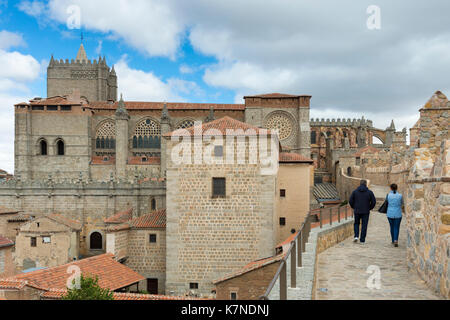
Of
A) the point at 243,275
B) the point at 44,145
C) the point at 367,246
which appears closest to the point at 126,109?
the point at 44,145

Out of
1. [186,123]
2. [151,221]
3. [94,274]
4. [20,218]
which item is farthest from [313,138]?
[94,274]

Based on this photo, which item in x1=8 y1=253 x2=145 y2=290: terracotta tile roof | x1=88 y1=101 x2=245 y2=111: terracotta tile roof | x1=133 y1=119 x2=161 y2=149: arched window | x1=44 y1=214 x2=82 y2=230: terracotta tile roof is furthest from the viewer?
x1=133 y1=119 x2=161 y2=149: arched window

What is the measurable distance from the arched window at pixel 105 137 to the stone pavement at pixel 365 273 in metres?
28.5

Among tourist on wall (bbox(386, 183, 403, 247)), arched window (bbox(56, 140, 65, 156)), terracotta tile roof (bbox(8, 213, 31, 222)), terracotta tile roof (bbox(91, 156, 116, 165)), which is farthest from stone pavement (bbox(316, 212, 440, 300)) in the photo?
arched window (bbox(56, 140, 65, 156))

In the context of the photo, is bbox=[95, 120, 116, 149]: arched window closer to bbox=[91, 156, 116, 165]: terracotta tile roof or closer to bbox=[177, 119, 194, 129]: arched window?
bbox=[91, 156, 116, 165]: terracotta tile roof

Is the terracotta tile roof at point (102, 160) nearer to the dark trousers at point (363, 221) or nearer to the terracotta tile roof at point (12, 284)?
the terracotta tile roof at point (12, 284)

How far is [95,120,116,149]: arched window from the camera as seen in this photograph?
33375 mm

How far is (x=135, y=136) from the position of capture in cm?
3322

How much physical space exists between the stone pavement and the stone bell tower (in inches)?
1567

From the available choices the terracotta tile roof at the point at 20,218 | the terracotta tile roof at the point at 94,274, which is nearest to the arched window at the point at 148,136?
the terracotta tile roof at the point at 20,218

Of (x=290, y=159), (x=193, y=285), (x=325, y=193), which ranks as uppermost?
(x=290, y=159)

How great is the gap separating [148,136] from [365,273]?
2936cm

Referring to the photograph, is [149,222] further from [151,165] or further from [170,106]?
[170,106]

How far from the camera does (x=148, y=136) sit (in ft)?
109
